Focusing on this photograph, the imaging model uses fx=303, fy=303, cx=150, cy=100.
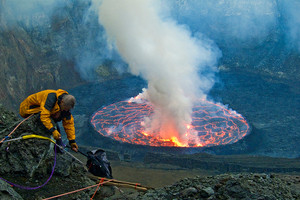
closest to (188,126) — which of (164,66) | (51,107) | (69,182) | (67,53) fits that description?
(164,66)

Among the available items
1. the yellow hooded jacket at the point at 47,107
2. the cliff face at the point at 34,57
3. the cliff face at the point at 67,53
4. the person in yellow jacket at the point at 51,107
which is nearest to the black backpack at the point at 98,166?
the person in yellow jacket at the point at 51,107

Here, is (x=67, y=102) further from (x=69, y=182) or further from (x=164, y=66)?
(x=164, y=66)

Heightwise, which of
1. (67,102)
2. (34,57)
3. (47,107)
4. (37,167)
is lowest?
(37,167)

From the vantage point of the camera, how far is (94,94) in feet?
77.3

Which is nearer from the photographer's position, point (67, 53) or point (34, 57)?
point (34, 57)

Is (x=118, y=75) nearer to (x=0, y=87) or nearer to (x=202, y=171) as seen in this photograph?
(x=0, y=87)

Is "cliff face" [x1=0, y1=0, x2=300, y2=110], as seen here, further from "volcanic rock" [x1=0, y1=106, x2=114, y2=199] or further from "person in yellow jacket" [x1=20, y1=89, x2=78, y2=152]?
"volcanic rock" [x1=0, y1=106, x2=114, y2=199]

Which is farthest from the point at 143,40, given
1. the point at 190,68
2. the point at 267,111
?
the point at 267,111

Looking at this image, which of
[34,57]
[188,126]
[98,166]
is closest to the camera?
[98,166]

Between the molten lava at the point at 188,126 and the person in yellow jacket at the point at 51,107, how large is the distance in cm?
974

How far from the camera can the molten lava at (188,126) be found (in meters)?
15.8

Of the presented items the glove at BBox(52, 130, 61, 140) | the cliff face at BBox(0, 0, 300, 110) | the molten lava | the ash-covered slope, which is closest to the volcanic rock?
the glove at BBox(52, 130, 61, 140)

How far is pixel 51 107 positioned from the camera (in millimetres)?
5633

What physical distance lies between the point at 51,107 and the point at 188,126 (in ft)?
40.6
